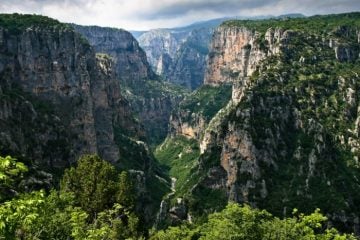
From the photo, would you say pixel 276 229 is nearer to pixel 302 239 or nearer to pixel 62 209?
pixel 302 239

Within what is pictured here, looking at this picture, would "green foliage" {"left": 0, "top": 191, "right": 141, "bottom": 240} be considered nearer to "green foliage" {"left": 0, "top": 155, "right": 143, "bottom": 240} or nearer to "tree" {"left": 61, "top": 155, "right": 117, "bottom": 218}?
"green foliage" {"left": 0, "top": 155, "right": 143, "bottom": 240}

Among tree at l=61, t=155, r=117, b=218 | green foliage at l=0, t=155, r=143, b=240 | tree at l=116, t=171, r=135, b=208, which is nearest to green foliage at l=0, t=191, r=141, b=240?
green foliage at l=0, t=155, r=143, b=240

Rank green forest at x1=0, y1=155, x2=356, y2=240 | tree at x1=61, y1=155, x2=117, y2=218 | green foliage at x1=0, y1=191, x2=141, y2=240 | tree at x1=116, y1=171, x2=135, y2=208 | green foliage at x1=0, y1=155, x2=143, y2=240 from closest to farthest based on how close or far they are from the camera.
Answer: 1. green foliage at x1=0, y1=191, x2=141, y2=240
2. green forest at x1=0, y1=155, x2=356, y2=240
3. green foliage at x1=0, y1=155, x2=143, y2=240
4. tree at x1=61, y1=155, x2=117, y2=218
5. tree at x1=116, y1=171, x2=135, y2=208

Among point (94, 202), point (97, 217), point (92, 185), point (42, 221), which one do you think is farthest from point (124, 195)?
point (42, 221)

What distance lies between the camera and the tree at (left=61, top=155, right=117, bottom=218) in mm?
100812

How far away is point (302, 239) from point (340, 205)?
490 ft

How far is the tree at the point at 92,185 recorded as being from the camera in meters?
101

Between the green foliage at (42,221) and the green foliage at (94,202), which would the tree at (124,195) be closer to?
the green foliage at (94,202)

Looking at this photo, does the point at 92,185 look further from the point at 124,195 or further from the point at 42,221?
the point at 42,221

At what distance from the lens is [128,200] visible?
10394cm

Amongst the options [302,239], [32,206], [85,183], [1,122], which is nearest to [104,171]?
[85,183]

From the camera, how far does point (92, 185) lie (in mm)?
105000

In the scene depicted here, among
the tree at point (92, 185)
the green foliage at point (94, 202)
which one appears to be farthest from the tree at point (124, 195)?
the tree at point (92, 185)

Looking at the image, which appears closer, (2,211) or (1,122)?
(2,211)
